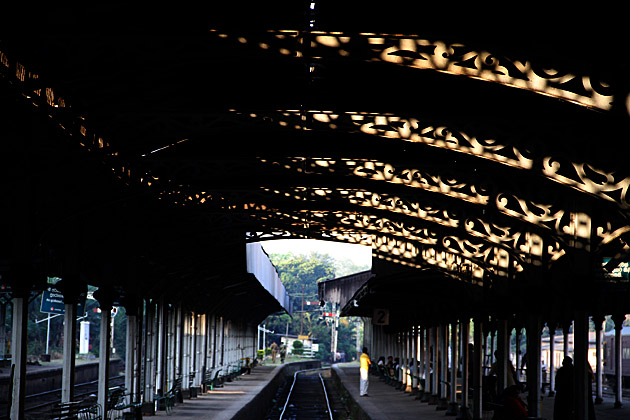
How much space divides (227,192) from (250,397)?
1266 centimetres

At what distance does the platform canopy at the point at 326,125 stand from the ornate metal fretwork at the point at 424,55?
0.01 m

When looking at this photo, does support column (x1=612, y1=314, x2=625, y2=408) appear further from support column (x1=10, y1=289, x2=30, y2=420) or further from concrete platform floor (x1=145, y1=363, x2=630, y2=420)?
support column (x1=10, y1=289, x2=30, y2=420)

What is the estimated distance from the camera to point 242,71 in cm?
1095

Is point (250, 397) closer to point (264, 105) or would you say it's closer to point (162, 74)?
point (264, 105)

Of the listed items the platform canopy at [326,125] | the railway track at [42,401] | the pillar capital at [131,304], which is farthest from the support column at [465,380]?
the railway track at [42,401]

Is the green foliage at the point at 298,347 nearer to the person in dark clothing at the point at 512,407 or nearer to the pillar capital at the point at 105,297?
the pillar capital at the point at 105,297

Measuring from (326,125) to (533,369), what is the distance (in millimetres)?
5716

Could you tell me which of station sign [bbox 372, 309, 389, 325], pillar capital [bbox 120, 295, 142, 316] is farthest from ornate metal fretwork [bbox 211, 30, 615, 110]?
station sign [bbox 372, 309, 389, 325]

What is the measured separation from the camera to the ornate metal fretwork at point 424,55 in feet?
28.6

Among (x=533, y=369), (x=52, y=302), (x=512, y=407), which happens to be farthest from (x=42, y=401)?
(x=512, y=407)

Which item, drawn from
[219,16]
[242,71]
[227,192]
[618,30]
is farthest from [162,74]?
[227,192]

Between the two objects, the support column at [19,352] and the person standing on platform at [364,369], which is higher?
the support column at [19,352]

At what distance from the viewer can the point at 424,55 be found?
9.02 m

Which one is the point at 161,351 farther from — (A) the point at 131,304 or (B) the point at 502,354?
(B) the point at 502,354
